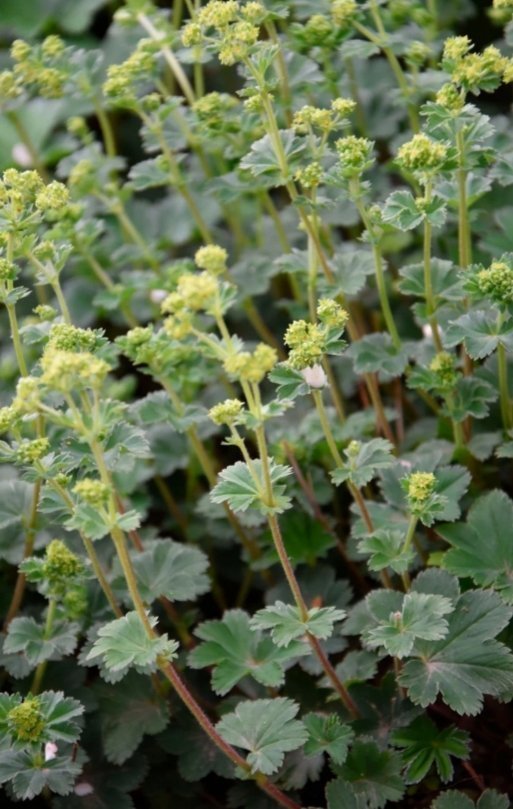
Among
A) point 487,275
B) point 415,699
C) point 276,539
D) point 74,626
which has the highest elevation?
point 487,275

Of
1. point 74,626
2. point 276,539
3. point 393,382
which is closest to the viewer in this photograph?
point 276,539

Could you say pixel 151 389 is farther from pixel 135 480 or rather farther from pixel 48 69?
pixel 48 69

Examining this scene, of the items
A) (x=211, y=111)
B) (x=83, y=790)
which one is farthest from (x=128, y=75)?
(x=83, y=790)

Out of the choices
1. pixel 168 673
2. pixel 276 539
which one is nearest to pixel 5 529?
pixel 168 673

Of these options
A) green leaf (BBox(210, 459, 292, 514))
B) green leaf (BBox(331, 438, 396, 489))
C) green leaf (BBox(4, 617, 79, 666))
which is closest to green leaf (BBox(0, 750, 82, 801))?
green leaf (BBox(4, 617, 79, 666))

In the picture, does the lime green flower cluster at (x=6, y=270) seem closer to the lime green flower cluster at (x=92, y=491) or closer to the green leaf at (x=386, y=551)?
the lime green flower cluster at (x=92, y=491)

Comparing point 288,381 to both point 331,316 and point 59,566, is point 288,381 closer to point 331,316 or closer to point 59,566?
point 331,316

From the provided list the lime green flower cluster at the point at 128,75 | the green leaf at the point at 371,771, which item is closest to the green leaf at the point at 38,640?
the green leaf at the point at 371,771
